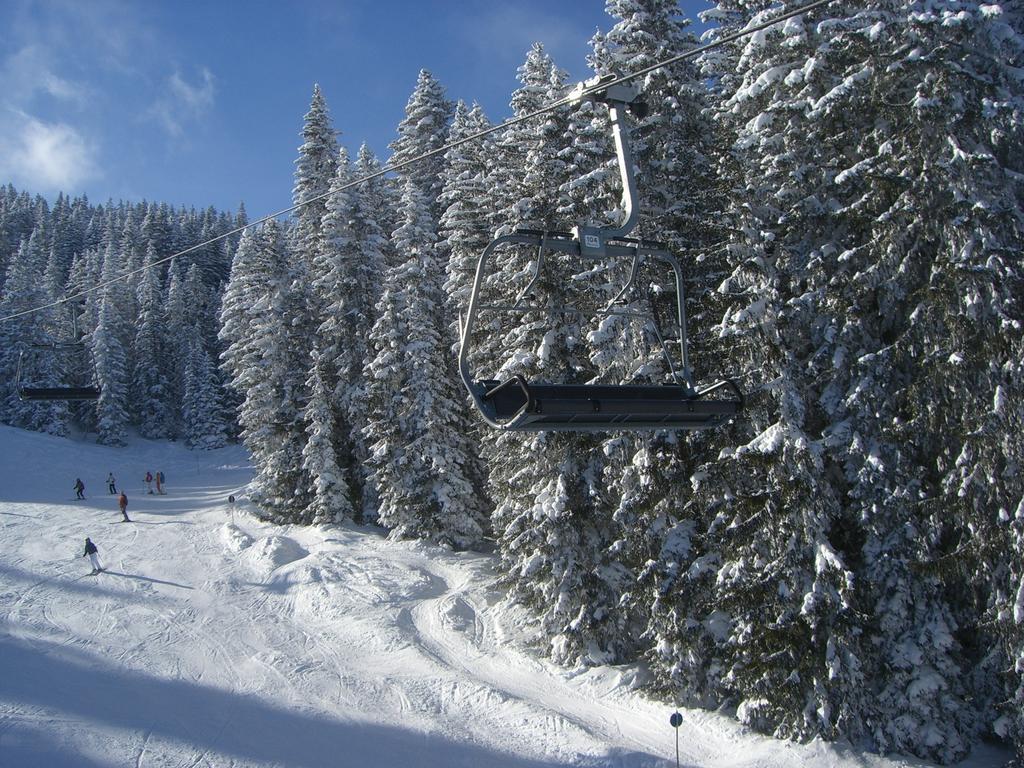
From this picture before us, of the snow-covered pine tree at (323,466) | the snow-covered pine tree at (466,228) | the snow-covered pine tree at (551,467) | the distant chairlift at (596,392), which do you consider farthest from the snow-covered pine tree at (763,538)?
the snow-covered pine tree at (323,466)

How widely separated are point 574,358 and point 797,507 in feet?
22.6

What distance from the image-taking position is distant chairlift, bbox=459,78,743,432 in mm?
6531

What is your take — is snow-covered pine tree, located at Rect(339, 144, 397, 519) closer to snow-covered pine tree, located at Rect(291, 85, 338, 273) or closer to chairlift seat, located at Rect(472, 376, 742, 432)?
snow-covered pine tree, located at Rect(291, 85, 338, 273)

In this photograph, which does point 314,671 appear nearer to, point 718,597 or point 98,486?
point 718,597

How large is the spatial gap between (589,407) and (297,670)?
14.5 metres

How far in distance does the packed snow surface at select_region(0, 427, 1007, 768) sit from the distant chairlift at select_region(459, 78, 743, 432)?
8.76m

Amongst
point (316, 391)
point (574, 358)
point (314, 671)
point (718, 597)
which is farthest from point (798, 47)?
point (316, 391)

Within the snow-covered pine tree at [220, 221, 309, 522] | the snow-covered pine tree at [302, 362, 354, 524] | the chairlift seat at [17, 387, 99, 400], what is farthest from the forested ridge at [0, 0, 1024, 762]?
the snow-covered pine tree at [220, 221, 309, 522]

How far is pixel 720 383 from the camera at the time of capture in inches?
304

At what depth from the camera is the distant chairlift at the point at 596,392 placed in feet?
21.4

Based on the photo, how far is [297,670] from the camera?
688 inches

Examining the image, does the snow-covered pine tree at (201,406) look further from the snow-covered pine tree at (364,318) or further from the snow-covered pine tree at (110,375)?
the snow-covered pine tree at (364,318)

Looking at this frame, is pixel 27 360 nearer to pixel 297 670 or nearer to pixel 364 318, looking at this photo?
pixel 364 318

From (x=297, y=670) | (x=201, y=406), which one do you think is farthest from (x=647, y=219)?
(x=201, y=406)
